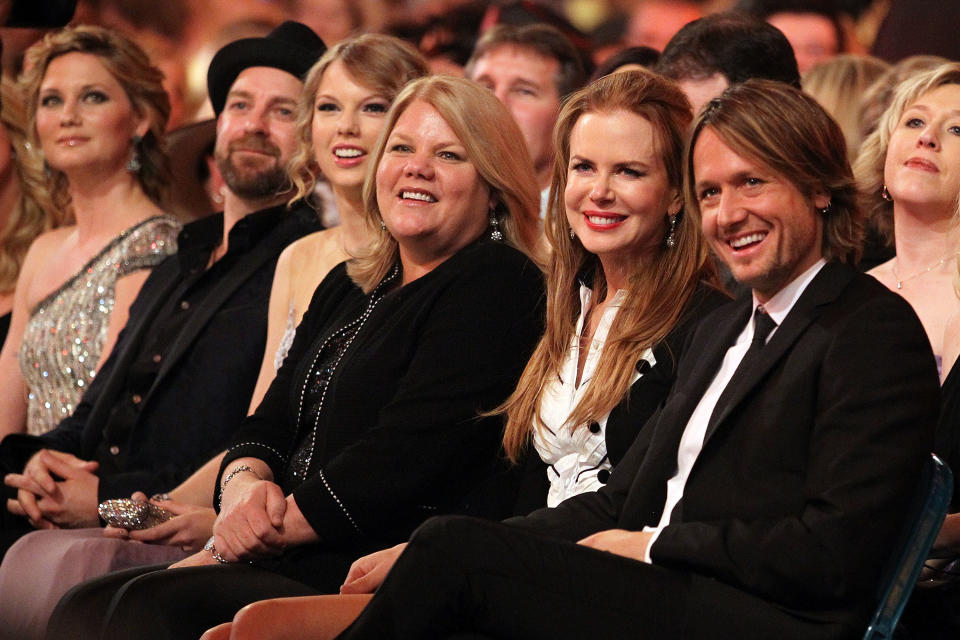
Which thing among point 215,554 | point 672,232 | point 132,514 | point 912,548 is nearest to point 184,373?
point 132,514

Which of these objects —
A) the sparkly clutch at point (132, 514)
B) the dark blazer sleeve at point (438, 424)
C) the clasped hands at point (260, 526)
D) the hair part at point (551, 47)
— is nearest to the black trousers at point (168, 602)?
the clasped hands at point (260, 526)

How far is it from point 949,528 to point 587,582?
33.6 inches

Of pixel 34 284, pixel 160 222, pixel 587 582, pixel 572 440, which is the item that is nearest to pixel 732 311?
pixel 572 440

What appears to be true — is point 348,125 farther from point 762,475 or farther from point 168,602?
point 762,475

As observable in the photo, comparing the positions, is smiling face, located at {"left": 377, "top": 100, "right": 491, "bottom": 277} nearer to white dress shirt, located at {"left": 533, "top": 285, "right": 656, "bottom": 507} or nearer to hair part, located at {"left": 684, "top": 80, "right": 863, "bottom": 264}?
white dress shirt, located at {"left": 533, "top": 285, "right": 656, "bottom": 507}

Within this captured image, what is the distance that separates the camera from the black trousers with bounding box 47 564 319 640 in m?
3.00

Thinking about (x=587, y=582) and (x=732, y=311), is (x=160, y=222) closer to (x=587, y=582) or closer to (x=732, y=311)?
(x=732, y=311)

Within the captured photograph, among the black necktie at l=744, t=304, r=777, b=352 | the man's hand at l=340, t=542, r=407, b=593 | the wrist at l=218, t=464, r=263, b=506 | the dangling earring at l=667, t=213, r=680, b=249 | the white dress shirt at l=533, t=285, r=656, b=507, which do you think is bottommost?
the man's hand at l=340, t=542, r=407, b=593

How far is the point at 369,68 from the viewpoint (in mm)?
4105

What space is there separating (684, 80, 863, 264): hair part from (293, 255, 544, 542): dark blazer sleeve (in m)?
0.84

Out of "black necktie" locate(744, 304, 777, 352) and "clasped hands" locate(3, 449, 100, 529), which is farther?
"clasped hands" locate(3, 449, 100, 529)

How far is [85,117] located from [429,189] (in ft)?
6.74

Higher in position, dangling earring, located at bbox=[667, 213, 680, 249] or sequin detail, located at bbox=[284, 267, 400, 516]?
dangling earring, located at bbox=[667, 213, 680, 249]

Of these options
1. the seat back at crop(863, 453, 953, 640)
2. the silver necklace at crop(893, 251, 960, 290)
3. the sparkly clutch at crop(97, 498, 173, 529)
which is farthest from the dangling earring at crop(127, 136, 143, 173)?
the seat back at crop(863, 453, 953, 640)
